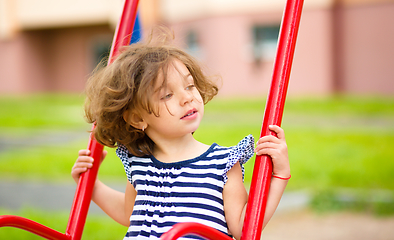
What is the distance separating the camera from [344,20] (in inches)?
456

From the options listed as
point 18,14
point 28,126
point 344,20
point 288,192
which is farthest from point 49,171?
point 18,14

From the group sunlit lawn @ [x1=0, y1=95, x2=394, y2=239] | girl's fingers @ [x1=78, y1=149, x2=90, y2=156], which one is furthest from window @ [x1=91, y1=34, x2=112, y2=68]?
girl's fingers @ [x1=78, y1=149, x2=90, y2=156]

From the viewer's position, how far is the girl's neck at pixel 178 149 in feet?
4.35

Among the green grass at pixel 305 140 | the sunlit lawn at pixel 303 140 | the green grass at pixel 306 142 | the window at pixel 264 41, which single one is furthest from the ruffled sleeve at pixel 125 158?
the window at pixel 264 41

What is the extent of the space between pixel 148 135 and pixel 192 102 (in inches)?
7.5

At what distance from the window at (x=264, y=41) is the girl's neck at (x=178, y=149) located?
11.1m

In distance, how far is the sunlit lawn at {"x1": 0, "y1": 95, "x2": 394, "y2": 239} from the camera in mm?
4020

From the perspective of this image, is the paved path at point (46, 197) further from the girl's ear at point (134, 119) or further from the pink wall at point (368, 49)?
the pink wall at point (368, 49)

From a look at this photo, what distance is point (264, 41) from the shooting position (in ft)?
40.2

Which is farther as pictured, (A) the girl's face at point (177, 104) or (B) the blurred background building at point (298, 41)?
(B) the blurred background building at point (298, 41)

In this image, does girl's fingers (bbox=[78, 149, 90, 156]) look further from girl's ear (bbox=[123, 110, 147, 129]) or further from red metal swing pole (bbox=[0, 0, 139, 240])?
girl's ear (bbox=[123, 110, 147, 129])

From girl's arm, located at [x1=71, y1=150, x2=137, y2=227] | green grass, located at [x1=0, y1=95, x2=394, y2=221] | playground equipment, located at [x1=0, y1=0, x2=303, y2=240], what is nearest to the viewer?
playground equipment, located at [x1=0, y1=0, x2=303, y2=240]

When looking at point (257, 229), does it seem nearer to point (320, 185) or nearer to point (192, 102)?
point (192, 102)

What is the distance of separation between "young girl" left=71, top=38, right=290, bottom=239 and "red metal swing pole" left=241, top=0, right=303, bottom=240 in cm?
3
